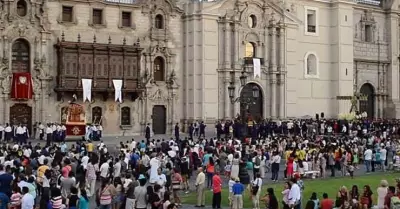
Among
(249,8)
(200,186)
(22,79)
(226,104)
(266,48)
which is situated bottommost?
(200,186)

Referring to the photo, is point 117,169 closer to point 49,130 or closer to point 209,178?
point 209,178

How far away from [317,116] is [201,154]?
25472mm

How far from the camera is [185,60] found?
51.4 m

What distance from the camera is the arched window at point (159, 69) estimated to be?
5000 centimetres

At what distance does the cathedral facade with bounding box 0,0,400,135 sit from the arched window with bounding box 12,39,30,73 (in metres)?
0.07

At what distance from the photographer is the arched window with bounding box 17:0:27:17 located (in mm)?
43438

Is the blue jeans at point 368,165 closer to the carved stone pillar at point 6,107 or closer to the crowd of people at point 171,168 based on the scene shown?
the crowd of people at point 171,168

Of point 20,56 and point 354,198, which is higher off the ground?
point 20,56

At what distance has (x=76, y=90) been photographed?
147ft

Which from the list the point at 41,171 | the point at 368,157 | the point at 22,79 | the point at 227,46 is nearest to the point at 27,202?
the point at 41,171

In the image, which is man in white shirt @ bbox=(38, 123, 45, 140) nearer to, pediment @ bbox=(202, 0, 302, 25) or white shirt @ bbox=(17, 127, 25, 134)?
white shirt @ bbox=(17, 127, 25, 134)

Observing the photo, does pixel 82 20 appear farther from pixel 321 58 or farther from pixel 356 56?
pixel 356 56

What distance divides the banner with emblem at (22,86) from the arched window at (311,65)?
25464 mm

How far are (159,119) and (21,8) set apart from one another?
13010mm
